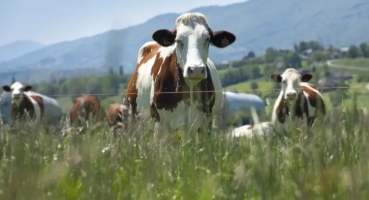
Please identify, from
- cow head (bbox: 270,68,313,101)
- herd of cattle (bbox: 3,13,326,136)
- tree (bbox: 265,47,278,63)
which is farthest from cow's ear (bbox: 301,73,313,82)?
herd of cattle (bbox: 3,13,326,136)

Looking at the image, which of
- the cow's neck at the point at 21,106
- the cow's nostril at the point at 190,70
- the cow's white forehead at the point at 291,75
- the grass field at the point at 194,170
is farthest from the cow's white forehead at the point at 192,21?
the cow's neck at the point at 21,106

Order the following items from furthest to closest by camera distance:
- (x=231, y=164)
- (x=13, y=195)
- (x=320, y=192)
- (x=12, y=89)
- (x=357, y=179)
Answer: (x=12, y=89), (x=231, y=164), (x=320, y=192), (x=13, y=195), (x=357, y=179)

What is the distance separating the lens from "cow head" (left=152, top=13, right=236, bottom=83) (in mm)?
9445

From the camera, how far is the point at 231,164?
4.08 meters

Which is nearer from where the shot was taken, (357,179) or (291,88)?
(357,179)

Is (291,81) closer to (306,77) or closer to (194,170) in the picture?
(306,77)

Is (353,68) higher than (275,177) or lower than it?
higher

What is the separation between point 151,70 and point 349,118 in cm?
734

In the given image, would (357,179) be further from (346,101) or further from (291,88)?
(291,88)

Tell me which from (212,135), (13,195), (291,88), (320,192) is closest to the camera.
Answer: (13,195)

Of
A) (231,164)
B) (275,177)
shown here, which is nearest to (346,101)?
(231,164)

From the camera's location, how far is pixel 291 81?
61.8 feet

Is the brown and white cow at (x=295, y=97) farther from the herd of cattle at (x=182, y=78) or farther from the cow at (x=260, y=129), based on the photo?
the cow at (x=260, y=129)

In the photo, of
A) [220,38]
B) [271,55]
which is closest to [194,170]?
[271,55]
